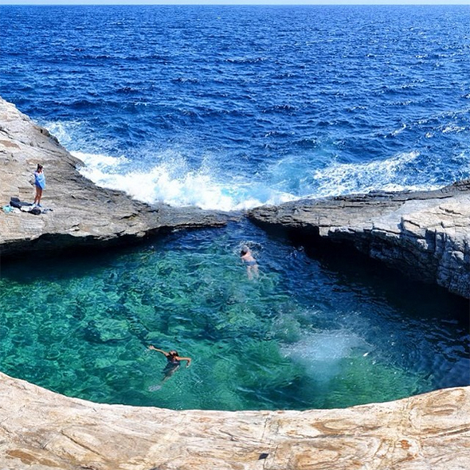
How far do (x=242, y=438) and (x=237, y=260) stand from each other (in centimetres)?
1540

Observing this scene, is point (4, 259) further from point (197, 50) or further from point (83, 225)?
point (197, 50)

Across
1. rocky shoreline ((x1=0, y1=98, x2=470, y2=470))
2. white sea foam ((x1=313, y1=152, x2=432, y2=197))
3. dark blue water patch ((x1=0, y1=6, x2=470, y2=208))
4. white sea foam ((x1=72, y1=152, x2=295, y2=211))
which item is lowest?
rocky shoreline ((x1=0, y1=98, x2=470, y2=470))

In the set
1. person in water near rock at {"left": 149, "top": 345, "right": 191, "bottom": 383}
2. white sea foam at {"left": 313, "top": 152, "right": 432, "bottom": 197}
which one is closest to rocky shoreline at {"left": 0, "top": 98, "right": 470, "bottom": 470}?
person in water near rock at {"left": 149, "top": 345, "right": 191, "bottom": 383}

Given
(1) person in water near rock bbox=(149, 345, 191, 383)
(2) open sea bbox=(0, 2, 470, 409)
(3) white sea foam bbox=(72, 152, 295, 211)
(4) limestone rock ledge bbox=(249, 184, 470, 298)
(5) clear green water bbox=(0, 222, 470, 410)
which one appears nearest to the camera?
(5) clear green water bbox=(0, 222, 470, 410)

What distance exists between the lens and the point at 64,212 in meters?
29.0

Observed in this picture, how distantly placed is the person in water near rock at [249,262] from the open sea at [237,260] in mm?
436

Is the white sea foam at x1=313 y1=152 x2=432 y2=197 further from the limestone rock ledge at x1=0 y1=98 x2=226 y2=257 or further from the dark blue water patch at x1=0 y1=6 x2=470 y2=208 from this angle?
the limestone rock ledge at x1=0 y1=98 x2=226 y2=257

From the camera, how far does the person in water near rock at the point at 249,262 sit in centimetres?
2740

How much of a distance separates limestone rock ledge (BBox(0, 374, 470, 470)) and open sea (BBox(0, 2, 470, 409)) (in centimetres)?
546

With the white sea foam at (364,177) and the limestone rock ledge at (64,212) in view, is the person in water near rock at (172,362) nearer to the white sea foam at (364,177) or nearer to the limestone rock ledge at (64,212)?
the limestone rock ledge at (64,212)

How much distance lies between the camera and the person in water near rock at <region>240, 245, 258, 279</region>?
27405mm

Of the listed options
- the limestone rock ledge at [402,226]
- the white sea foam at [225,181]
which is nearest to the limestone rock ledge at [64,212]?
the white sea foam at [225,181]

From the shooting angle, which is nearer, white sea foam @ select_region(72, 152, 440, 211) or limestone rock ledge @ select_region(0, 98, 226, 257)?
limestone rock ledge @ select_region(0, 98, 226, 257)

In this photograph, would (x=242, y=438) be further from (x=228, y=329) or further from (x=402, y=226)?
(x=402, y=226)
